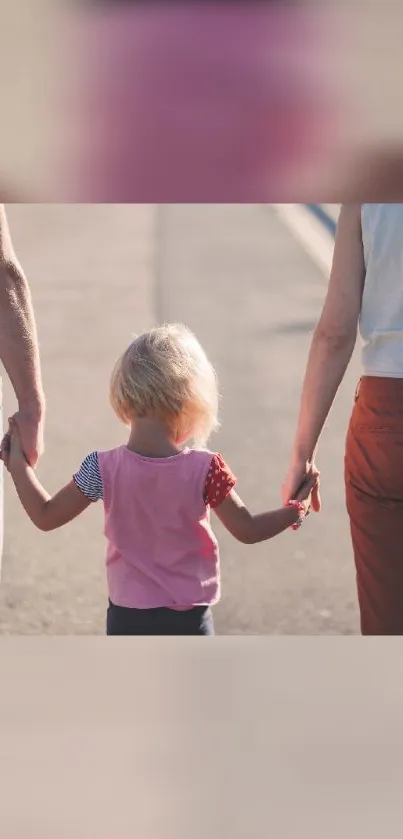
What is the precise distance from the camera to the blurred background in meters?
0.36

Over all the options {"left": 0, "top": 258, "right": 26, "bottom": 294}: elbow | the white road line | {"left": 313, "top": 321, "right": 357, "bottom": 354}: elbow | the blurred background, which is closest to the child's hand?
{"left": 313, "top": 321, "right": 357, "bottom": 354}: elbow

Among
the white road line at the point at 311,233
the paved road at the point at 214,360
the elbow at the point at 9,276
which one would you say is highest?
the elbow at the point at 9,276

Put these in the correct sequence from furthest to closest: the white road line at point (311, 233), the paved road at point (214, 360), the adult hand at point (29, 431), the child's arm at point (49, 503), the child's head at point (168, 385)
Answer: the white road line at point (311, 233) < the paved road at point (214, 360) < the child's head at point (168, 385) < the child's arm at point (49, 503) < the adult hand at point (29, 431)

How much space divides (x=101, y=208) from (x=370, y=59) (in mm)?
12832

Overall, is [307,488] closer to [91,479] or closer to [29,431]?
[91,479]

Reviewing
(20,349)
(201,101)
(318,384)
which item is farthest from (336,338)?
(201,101)

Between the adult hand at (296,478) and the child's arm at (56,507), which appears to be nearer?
the child's arm at (56,507)

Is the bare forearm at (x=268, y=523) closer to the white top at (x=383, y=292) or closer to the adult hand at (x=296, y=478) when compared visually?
the adult hand at (x=296, y=478)

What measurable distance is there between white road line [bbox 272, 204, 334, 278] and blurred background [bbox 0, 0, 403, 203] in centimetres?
934

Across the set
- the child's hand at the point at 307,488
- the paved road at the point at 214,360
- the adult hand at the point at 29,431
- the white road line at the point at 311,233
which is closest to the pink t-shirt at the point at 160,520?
the adult hand at the point at 29,431

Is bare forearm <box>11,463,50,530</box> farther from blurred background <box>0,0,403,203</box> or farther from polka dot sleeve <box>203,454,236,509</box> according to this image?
blurred background <box>0,0,403,203</box>

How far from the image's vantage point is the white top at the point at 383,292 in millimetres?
Answer: 2279

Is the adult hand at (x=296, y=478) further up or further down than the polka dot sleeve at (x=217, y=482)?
further down

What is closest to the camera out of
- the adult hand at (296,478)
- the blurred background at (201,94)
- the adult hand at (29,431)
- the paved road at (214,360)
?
the blurred background at (201,94)
